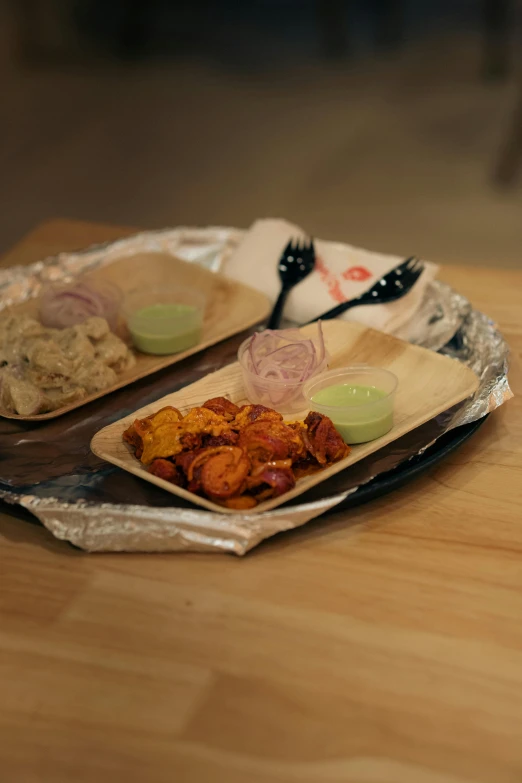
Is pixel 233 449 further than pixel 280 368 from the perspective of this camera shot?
No

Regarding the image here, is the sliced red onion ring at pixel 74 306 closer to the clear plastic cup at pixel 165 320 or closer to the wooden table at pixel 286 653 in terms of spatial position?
the clear plastic cup at pixel 165 320

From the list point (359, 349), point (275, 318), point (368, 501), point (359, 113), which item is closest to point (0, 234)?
point (359, 113)

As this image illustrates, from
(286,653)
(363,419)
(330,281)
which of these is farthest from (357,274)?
(286,653)

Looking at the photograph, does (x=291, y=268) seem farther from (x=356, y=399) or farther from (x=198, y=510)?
(x=198, y=510)

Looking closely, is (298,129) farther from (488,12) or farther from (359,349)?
(359,349)

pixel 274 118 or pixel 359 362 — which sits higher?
pixel 359 362

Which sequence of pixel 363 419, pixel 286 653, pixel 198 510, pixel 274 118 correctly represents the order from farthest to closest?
pixel 274 118 < pixel 363 419 < pixel 198 510 < pixel 286 653
